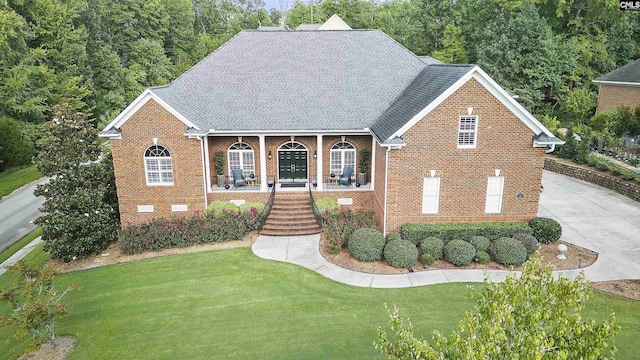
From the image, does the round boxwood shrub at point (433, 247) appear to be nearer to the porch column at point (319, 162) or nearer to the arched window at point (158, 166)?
the porch column at point (319, 162)

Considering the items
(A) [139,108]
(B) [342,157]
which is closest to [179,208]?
(A) [139,108]

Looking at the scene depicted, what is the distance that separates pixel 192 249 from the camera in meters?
19.1

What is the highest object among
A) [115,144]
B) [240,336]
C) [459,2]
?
[459,2]

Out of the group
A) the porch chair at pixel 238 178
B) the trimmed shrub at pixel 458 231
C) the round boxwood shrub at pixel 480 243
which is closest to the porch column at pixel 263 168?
the porch chair at pixel 238 178

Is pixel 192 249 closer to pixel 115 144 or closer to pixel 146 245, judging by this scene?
pixel 146 245

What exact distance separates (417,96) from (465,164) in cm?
391

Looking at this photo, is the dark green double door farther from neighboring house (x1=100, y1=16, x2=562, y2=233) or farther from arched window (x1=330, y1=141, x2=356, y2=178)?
arched window (x1=330, y1=141, x2=356, y2=178)

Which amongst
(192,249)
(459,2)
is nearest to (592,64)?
(459,2)

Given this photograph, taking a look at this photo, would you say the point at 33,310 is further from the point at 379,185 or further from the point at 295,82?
the point at 295,82

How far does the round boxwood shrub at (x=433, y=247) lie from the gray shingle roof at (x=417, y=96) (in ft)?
14.9

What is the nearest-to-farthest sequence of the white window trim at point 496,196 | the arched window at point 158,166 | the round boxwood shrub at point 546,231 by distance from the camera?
the round boxwood shrub at point 546,231 → the white window trim at point 496,196 → the arched window at point 158,166

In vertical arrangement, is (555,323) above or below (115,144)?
below

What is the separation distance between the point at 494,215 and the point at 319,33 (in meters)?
14.9

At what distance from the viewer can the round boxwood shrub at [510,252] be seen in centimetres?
1677
